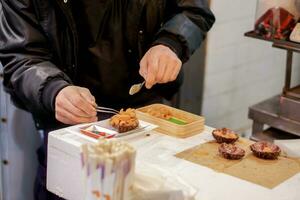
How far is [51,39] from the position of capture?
1.48m

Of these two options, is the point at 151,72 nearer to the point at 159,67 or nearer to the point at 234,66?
the point at 159,67

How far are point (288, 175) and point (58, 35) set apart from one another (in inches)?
29.0

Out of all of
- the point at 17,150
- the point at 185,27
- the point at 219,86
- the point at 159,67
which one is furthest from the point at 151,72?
the point at 219,86

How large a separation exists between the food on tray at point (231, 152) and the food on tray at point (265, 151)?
0.10 ft

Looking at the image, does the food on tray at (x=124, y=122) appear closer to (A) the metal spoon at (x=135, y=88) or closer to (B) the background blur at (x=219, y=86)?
(A) the metal spoon at (x=135, y=88)

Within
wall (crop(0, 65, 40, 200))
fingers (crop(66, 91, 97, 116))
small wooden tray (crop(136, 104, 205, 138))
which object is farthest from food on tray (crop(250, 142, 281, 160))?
wall (crop(0, 65, 40, 200))

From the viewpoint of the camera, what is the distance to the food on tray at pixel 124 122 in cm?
122

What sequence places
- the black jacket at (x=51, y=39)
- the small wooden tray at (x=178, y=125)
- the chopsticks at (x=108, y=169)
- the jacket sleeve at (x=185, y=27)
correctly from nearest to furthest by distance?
the chopsticks at (x=108, y=169) < the small wooden tray at (x=178, y=125) < the black jacket at (x=51, y=39) < the jacket sleeve at (x=185, y=27)

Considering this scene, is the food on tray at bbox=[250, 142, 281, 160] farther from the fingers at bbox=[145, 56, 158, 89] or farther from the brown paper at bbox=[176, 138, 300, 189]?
the fingers at bbox=[145, 56, 158, 89]

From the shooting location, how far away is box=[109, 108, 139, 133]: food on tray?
122 cm

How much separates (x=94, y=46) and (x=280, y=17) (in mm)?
543

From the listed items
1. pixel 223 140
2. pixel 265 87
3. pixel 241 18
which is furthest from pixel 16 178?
pixel 265 87

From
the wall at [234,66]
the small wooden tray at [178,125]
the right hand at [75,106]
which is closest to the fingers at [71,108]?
the right hand at [75,106]

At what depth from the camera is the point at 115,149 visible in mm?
873
